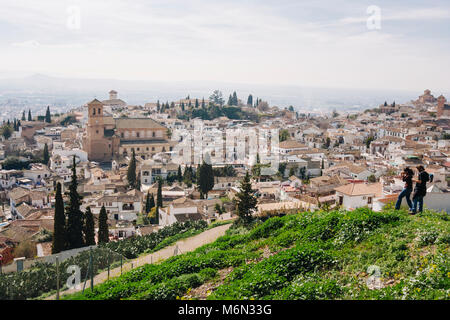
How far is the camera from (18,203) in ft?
81.7

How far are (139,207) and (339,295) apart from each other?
20986 mm

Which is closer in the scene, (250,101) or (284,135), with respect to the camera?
(284,135)

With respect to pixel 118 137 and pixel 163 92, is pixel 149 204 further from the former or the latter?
pixel 163 92

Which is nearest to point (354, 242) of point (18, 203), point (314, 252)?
point (314, 252)

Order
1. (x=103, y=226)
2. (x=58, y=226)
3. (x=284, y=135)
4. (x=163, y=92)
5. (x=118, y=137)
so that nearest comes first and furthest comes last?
(x=58, y=226) < (x=103, y=226) < (x=118, y=137) < (x=284, y=135) < (x=163, y=92)

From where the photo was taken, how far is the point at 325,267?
479cm

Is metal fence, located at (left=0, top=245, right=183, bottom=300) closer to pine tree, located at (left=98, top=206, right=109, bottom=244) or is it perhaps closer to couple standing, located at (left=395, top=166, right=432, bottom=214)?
couple standing, located at (left=395, top=166, right=432, bottom=214)

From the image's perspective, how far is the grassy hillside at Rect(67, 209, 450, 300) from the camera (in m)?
4.01

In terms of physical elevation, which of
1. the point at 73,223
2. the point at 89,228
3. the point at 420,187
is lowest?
the point at 89,228

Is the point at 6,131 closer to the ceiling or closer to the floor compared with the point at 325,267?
closer to the floor

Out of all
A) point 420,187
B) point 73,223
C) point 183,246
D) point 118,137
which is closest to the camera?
point 420,187

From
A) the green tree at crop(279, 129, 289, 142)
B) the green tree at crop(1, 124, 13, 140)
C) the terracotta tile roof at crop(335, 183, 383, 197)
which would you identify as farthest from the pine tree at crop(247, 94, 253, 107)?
the terracotta tile roof at crop(335, 183, 383, 197)

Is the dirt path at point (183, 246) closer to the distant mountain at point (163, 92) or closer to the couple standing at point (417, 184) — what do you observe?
the couple standing at point (417, 184)

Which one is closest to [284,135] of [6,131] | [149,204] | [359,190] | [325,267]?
[149,204]
